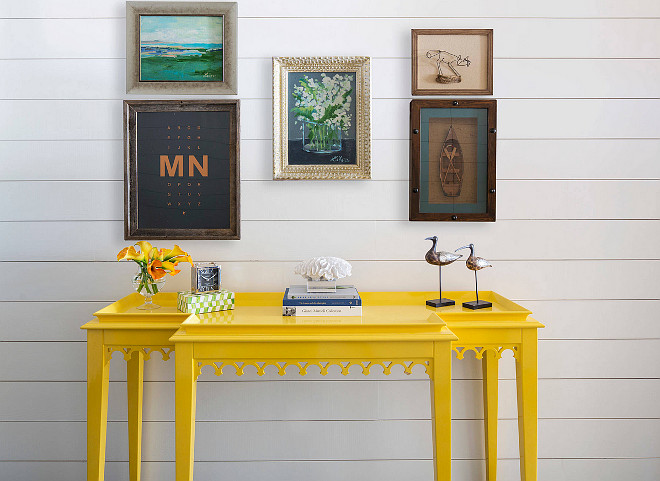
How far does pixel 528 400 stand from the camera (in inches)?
59.9

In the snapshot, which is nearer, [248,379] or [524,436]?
[524,436]

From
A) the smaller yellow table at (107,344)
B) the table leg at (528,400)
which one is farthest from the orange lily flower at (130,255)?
the table leg at (528,400)

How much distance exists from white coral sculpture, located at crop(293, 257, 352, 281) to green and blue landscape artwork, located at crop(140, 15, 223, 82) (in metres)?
0.79

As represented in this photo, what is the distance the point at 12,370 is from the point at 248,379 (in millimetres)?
864

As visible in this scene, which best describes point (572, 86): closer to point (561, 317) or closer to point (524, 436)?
point (561, 317)

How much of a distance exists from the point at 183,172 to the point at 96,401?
2.64ft

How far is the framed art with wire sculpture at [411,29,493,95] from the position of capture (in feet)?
5.91

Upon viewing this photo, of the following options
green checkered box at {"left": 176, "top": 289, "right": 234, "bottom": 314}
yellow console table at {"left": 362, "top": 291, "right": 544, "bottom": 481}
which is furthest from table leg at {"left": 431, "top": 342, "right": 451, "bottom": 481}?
green checkered box at {"left": 176, "top": 289, "right": 234, "bottom": 314}

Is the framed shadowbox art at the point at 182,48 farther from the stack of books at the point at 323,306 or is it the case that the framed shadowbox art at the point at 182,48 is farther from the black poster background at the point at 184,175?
the stack of books at the point at 323,306

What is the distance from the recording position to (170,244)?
1.85 m

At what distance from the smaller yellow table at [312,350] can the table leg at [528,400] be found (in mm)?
276

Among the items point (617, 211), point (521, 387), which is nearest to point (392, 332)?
point (521, 387)

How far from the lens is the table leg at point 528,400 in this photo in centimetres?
151

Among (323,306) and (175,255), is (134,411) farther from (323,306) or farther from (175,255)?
(323,306)
